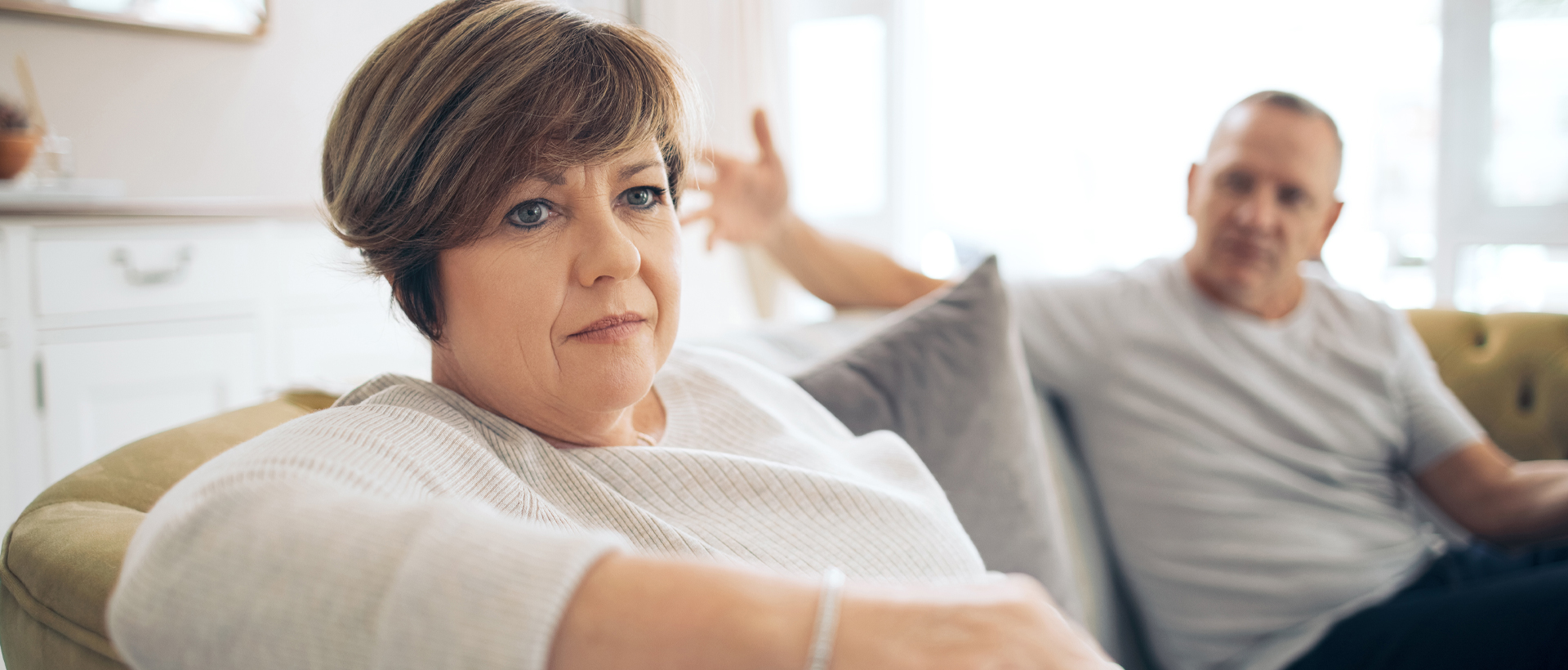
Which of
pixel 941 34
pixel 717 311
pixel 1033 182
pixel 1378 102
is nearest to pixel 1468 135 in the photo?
pixel 1378 102

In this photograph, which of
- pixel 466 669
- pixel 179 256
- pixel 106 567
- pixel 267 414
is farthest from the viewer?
pixel 179 256

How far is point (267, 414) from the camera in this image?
0.96 m

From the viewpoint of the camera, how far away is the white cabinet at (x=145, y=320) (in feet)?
5.99

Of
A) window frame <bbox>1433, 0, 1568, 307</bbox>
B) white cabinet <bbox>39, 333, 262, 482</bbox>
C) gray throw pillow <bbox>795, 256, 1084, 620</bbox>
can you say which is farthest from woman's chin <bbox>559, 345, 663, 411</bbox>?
window frame <bbox>1433, 0, 1568, 307</bbox>

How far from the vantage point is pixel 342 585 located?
42 cm

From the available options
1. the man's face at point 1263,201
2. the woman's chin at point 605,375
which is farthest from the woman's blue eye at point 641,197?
the man's face at point 1263,201

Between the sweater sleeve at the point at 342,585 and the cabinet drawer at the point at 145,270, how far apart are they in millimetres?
1809

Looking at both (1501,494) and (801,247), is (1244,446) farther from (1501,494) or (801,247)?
(801,247)

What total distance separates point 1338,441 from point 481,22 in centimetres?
150

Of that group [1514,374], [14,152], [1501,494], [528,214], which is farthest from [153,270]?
[1514,374]

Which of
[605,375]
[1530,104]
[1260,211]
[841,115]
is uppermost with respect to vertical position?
[841,115]

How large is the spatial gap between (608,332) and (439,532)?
1.00ft

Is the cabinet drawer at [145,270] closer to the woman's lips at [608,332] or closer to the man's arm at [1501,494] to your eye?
the woman's lips at [608,332]

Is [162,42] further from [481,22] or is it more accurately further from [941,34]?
[941,34]
